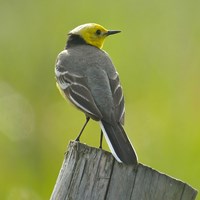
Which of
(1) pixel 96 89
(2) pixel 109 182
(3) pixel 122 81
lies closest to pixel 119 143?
(2) pixel 109 182

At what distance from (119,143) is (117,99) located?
3.02 feet

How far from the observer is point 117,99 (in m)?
6.92

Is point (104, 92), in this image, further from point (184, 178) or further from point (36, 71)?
point (36, 71)

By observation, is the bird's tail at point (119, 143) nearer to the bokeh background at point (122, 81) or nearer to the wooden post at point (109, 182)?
the wooden post at point (109, 182)

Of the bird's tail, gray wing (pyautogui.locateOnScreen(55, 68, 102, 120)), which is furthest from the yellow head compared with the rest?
the bird's tail

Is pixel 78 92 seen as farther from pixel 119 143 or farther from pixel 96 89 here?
pixel 119 143

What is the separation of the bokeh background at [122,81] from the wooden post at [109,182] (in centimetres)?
374

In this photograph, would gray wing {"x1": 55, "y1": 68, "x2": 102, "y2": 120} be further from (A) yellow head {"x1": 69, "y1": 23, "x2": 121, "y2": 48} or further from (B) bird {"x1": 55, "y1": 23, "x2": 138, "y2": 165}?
(A) yellow head {"x1": 69, "y1": 23, "x2": 121, "y2": 48}

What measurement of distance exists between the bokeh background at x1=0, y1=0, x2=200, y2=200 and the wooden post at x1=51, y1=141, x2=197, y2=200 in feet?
12.3

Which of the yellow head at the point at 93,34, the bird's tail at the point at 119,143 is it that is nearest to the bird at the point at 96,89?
the bird's tail at the point at 119,143

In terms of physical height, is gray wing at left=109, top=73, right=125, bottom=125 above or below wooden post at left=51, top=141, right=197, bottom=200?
above

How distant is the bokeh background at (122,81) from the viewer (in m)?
9.49

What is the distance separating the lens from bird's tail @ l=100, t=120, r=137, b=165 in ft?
17.8

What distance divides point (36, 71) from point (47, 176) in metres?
1.54
